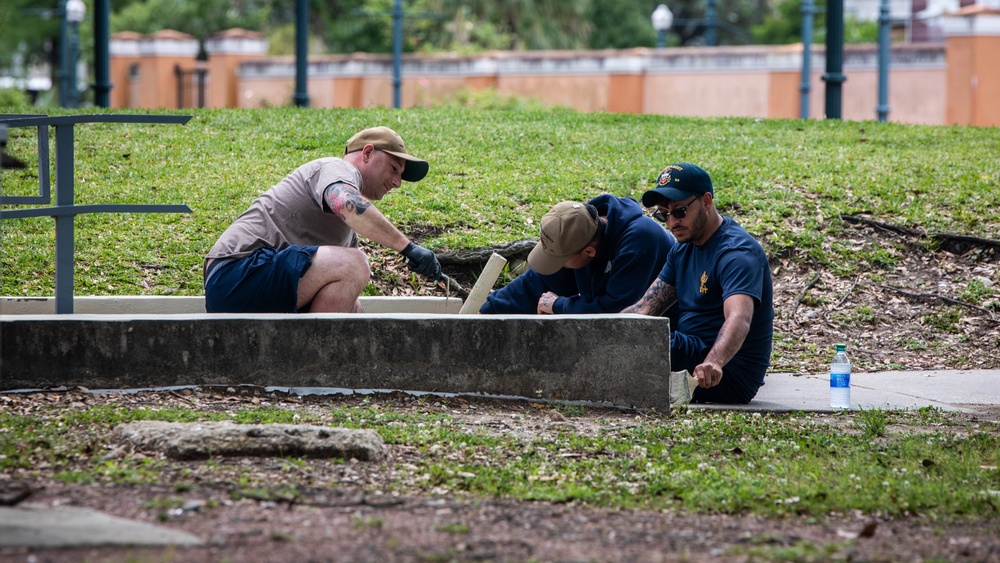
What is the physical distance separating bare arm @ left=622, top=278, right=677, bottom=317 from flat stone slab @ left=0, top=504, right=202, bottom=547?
3.15 metres

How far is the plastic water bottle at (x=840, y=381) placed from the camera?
5906mm

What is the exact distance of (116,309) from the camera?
21.9 ft

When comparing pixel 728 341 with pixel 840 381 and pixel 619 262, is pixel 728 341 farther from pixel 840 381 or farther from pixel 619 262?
pixel 619 262

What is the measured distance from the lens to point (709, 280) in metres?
5.85

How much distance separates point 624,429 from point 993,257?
492 centimetres

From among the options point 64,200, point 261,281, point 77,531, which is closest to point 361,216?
point 261,281

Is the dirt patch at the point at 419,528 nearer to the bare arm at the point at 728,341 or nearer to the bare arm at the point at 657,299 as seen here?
the bare arm at the point at 728,341

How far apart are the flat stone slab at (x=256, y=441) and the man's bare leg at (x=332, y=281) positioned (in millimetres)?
1404

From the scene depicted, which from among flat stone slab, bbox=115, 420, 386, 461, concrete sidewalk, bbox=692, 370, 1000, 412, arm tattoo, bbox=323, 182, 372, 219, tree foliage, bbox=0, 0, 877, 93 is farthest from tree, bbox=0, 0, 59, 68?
flat stone slab, bbox=115, 420, 386, 461

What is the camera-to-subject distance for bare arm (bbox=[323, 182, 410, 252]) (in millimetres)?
5707

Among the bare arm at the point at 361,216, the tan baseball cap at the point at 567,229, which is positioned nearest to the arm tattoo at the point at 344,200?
the bare arm at the point at 361,216

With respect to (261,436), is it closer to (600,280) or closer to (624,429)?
(624,429)

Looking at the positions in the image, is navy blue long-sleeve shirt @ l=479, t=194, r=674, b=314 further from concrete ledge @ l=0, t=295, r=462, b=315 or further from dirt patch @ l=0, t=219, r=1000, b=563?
dirt patch @ l=0, t=219, r=1000, b=563

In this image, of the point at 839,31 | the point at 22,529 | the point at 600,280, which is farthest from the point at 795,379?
the point at 839,31
